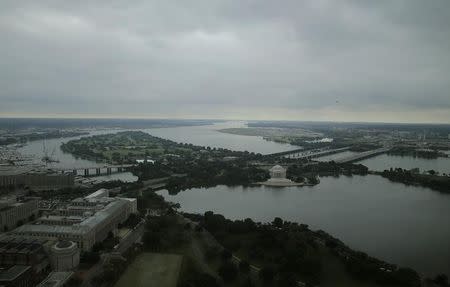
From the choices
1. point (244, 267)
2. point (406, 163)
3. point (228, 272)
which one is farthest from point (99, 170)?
point (406, 163)

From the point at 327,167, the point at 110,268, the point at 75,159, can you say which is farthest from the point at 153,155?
the point at 110,268

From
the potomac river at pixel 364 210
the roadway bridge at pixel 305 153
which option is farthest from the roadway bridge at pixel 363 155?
the potomac river at pixel 364 210

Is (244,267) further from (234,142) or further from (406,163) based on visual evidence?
(234,142)

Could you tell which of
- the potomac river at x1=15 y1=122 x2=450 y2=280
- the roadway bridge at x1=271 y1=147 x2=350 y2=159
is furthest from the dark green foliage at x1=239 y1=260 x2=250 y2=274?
the roadway bridge at x1=271 y1=147 x2=350 y2=159

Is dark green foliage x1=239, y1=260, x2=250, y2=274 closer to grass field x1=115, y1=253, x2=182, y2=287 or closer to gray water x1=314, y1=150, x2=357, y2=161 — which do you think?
grass field x1=115, y1=253, x2=182, y2=287

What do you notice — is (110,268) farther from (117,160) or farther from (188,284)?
(117,160)

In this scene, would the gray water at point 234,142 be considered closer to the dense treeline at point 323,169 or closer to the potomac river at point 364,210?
the dense treeline at point 323,169
